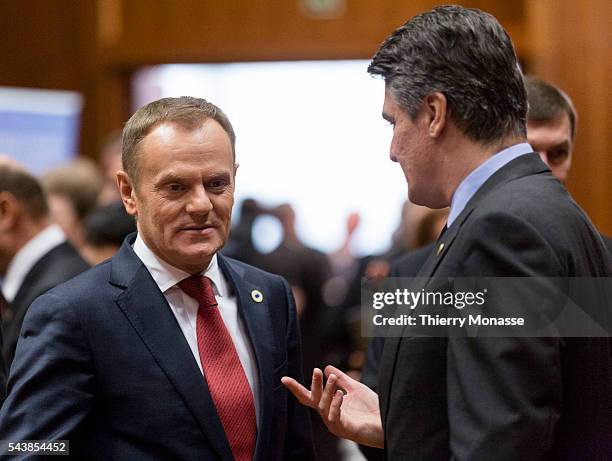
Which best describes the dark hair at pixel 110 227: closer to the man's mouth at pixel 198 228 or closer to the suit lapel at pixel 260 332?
the suit lapel at pixel 260 332

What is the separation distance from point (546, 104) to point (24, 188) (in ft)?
7.17

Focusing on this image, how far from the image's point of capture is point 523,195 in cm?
199

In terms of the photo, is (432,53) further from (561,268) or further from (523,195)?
(561,268)

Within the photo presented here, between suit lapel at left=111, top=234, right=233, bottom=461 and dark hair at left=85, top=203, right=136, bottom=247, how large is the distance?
203cm

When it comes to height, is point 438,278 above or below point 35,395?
above

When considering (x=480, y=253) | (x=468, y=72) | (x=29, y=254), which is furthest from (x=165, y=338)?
(x=29, y=254)

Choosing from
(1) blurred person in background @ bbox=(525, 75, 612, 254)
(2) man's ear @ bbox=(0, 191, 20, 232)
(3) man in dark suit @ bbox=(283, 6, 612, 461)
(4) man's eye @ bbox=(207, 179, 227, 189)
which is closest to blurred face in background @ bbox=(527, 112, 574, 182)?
(1) blurred person in background @ bbox=(525, 75, 612, 254)

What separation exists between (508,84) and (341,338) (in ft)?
11.6

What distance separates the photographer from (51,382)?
86.4 inches

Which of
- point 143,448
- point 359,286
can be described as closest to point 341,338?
point 359,286

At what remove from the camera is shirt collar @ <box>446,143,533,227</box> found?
6.92ft

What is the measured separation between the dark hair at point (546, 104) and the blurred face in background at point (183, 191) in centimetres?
121

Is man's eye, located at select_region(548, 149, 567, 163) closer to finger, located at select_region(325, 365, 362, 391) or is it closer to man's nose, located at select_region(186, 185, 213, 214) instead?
finger, located at select_region(325, 365, 362, 391)

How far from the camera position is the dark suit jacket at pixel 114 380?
7.21 ft
